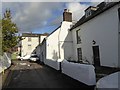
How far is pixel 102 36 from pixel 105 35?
0.69 m

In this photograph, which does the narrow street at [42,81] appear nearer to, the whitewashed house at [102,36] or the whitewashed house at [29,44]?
the whitewashed house at [102,36]

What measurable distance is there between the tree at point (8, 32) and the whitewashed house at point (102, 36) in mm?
8696

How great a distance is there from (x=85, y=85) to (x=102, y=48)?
34.1 ft

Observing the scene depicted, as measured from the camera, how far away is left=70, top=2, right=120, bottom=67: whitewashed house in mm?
17359

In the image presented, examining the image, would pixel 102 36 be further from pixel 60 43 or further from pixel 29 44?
pixel 29 44

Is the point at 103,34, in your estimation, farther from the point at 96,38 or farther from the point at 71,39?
the point at 71,39

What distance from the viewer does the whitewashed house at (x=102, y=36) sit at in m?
17.4

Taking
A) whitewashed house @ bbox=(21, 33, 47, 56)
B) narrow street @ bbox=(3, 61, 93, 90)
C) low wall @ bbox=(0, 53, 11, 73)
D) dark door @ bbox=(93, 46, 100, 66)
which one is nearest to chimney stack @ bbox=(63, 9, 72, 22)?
dark door @ bbox=(93, 46, 100, 66)

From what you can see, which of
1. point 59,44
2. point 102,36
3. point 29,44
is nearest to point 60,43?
point 59,44

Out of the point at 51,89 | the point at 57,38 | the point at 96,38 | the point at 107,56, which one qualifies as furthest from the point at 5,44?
the point at 51,89

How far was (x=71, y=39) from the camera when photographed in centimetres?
3105

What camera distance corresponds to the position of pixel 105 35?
19.2 m

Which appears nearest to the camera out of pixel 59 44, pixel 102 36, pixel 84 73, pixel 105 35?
pixel 84 73

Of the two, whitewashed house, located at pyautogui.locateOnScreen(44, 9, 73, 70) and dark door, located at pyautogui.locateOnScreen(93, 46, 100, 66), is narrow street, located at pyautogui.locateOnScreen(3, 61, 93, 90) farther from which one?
whitewashed house, located at pyautogui.locateOnScreen(44, 9, 73, 70)
